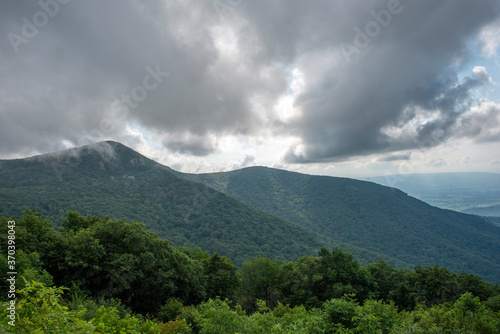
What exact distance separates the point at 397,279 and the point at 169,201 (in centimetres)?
16724

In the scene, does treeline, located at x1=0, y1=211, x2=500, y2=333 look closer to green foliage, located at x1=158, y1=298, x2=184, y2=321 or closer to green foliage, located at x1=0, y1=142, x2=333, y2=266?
green foliage, located at x1=158, y1=298, x2=184, y2=321

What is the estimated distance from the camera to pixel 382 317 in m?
12.1

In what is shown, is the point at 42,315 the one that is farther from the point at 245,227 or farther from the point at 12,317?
the point at 245,227

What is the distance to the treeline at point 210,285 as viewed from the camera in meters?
15.6

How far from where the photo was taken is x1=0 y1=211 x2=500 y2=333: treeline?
15641 millimetres

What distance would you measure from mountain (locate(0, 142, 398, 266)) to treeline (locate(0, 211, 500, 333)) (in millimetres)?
90352

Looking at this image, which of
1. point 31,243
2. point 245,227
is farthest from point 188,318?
point 245,227

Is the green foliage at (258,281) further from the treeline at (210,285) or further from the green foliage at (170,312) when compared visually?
the green foliage at (170,312)

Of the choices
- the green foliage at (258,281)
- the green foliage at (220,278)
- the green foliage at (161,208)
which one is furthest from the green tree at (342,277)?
the green foliage at (161,208)

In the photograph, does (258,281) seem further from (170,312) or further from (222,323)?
(222,323)

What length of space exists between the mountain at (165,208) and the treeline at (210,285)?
90.4 metres

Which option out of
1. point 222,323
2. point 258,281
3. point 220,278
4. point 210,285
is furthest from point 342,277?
point 222,323

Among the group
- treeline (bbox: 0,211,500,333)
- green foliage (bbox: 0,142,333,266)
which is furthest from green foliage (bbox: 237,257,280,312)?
green foliage (bbox: 0,142,333,266)

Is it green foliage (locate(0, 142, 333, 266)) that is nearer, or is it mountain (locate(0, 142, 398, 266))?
green foliage (locate(0, 142, 333, 266))
